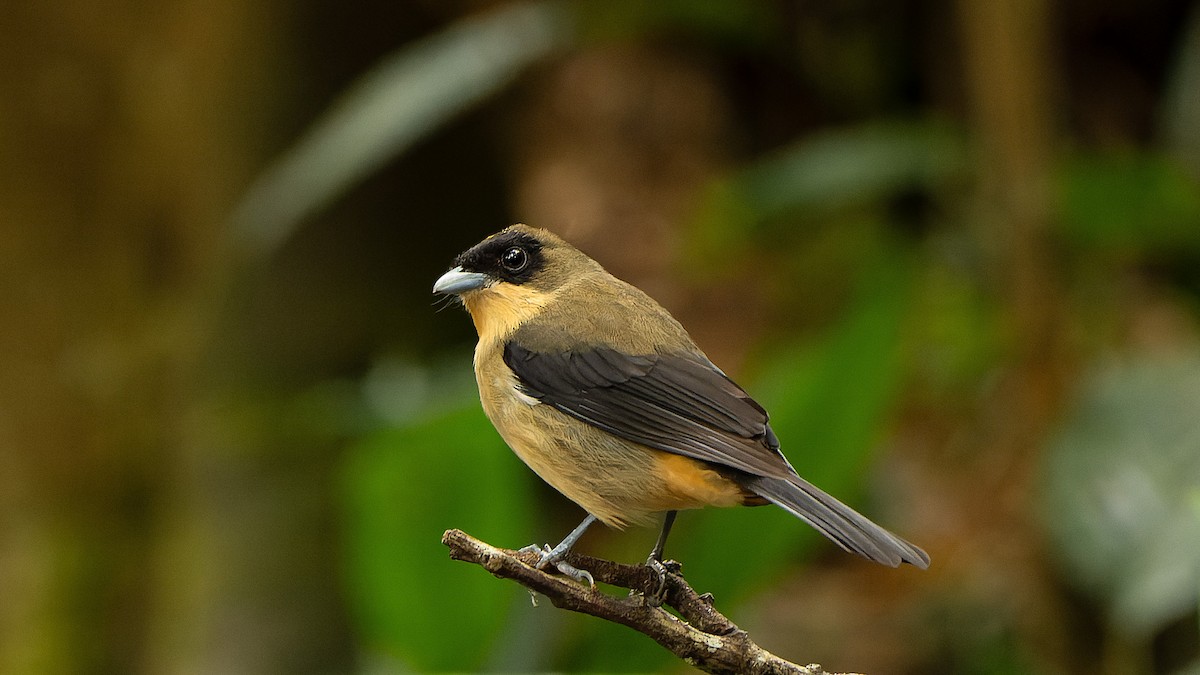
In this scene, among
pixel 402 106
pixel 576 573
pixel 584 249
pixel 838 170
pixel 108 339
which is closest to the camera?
pixel 576 573

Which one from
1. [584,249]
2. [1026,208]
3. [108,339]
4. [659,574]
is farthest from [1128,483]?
[108,339]

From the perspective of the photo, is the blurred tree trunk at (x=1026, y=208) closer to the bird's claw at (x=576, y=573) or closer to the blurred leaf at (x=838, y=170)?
the blurred leaf at (x=838, y=170)

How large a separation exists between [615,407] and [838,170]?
2312 millimetres

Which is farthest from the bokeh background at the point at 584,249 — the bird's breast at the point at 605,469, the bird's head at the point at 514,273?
the bird's breast at the point at 605,469

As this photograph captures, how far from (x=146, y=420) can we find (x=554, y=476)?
13.5 ft

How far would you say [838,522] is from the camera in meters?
1.14

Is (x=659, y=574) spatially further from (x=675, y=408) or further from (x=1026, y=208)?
(x=1026, y=208)

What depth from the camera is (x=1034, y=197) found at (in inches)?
130

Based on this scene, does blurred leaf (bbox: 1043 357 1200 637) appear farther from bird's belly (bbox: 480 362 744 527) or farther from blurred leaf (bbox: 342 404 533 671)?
bird's belly (bbox: 480 362 744 527)

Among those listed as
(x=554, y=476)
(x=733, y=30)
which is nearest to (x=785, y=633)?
(x=733, y=30)

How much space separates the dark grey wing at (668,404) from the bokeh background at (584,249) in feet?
5.13

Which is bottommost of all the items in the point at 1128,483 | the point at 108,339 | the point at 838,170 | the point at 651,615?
the point at 651,615

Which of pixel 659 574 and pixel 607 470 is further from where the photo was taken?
pixel 607 470

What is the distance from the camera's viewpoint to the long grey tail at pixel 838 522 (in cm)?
103
